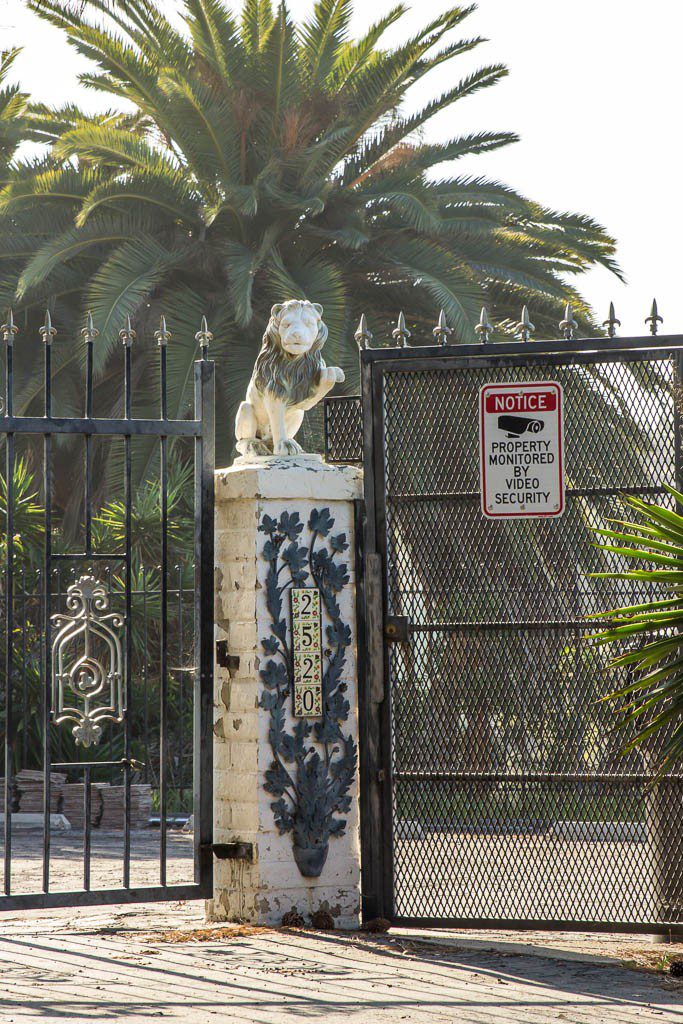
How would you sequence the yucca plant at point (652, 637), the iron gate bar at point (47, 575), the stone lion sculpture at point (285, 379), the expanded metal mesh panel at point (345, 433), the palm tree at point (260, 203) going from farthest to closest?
the palm tree at point (260, 203) → the expanded metal mesh panel at point (345, 433) → the stone lion sculpture at point (285, 379) → the iron gate bar at point (47, 575) → the yucca plant at point (652, 637)

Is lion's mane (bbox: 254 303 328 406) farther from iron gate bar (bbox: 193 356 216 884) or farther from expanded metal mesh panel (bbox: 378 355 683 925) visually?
expanded metal mesh panel (bbox: 378 355 683 925)

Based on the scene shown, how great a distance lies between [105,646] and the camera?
13680 mm

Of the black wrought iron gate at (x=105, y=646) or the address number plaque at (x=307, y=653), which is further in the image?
the address number plaque at (x=307, y=653)

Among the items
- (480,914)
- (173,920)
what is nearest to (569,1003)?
(480,914)

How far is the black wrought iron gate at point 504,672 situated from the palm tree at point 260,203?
7.62m

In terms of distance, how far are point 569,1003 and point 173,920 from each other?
8.37ft

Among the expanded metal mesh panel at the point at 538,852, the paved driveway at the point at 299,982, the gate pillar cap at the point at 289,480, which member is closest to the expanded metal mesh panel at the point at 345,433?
the gate pillar cap at the point at 289,480

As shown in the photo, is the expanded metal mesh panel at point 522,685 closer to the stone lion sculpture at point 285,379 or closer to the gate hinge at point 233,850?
the stone lion sculpture at point 285,379

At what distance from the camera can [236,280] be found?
14.4 meters

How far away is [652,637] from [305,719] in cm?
166

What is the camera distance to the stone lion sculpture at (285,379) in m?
6.78

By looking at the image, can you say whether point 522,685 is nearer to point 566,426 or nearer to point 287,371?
point 566,426

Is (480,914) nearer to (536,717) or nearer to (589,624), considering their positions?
(536,717)

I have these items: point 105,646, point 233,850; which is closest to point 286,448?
point 233,850
